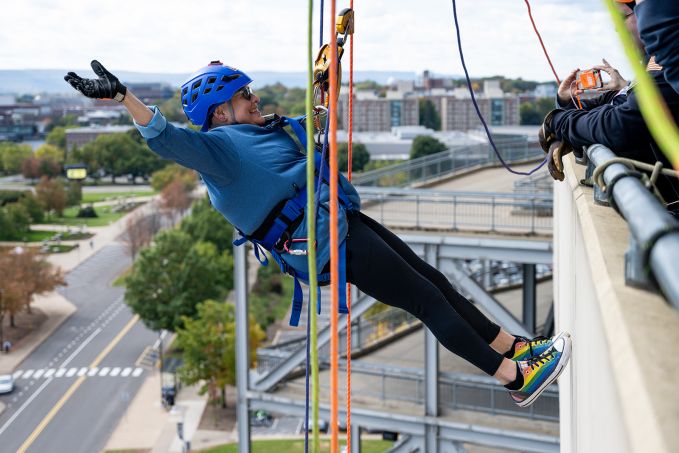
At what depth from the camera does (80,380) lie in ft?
120

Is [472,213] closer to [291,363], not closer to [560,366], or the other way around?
[291,363]

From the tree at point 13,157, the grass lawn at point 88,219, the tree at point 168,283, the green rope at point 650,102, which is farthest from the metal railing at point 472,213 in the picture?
the tree at point 13,157

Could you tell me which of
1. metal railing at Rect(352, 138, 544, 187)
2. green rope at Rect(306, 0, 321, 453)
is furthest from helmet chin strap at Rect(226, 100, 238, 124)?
metal railing at Rect(352, 138, 544, 187)

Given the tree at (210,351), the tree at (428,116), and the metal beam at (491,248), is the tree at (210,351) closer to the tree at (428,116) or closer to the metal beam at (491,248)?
the metal beam at (491,248)

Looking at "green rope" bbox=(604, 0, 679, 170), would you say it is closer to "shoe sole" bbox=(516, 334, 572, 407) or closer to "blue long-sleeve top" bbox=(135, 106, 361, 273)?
"blue long-sleeve top" bbox=(135, 106, 361, 273)

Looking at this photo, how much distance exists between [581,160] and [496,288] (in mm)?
13952

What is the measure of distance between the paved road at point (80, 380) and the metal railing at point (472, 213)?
20.8m

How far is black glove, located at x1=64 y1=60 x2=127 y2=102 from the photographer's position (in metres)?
2.47

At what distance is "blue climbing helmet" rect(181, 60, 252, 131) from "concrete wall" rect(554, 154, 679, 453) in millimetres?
1236

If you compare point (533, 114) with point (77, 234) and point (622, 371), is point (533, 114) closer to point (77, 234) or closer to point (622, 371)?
point (77, 234)

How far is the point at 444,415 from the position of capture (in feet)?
33.2

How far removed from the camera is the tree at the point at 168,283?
35.1 meters

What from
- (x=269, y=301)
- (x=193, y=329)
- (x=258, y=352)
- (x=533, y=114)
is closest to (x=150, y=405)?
(x=193, y=329)

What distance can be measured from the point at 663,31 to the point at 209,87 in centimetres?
170
